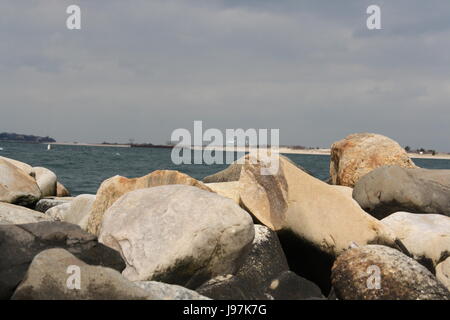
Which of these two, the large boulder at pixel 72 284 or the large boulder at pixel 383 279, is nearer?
the large boulder at pixel 72 284

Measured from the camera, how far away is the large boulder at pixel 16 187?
9727mm

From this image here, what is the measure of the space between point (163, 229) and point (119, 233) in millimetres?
486

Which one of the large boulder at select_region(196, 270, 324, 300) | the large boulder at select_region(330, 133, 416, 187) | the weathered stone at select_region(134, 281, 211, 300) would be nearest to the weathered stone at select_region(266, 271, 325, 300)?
the large boulder at select_region(196, 270, 324, 300)

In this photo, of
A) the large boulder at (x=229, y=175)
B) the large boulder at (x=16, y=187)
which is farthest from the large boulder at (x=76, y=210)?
the large boulder at (x=229, y=175)

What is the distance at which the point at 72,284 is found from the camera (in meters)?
4.14

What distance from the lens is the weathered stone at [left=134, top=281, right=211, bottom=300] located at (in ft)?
14.5

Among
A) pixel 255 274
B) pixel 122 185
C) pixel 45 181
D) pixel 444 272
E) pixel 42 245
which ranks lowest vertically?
pixel 444 272

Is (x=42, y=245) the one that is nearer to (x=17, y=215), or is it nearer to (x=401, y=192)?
(x=17, y=215)

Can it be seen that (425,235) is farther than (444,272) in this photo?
Yes

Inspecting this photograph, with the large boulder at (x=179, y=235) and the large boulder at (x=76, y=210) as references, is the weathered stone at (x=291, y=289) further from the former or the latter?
the large boulder at (x=76, y=210)

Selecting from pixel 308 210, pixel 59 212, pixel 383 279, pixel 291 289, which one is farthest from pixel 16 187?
pixel 383 279

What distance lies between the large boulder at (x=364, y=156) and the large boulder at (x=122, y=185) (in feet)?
14.6

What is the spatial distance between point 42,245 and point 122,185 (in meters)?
1.85
